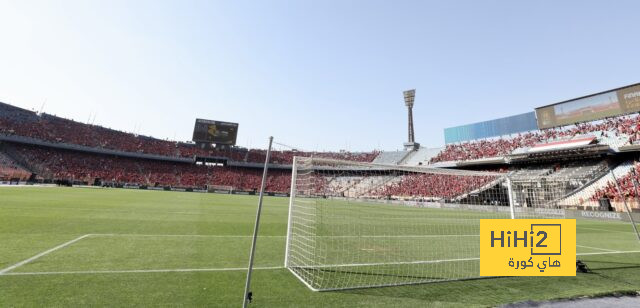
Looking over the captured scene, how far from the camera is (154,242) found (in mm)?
7730

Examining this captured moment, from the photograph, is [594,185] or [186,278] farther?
[594,185]

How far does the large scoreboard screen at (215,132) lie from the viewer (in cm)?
5241

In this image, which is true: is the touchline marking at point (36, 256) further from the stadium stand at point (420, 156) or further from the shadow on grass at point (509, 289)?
the stadium stand at point (420, 156)

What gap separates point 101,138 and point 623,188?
68.6 metres

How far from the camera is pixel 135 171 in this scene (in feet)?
164

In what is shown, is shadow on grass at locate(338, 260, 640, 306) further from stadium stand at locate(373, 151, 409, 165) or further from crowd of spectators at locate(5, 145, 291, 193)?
crowd of spectators at locate(5, 145, 291, 193)

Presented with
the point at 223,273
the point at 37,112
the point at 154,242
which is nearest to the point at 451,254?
the point at 223,273

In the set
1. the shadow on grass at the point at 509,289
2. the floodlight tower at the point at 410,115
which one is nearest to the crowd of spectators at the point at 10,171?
the shadow on grass at the point at 509,289

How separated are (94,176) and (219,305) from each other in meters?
51.8

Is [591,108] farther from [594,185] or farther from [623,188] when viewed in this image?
[623,188]

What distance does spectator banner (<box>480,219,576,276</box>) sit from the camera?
17.8 ft

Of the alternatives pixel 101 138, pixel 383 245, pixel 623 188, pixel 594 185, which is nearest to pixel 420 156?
pixel 594 185

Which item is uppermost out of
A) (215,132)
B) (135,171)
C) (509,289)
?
(215,132)

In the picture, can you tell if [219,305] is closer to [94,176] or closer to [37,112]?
[94,176]
